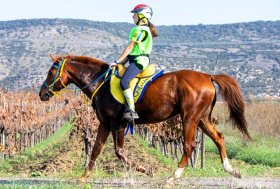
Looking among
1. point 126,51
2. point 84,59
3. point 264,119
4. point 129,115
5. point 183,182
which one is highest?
point 126,51

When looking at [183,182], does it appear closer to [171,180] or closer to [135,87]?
[171,180]

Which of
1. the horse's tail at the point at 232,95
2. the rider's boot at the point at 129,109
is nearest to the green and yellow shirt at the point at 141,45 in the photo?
the rider's boot at the point at 129,109

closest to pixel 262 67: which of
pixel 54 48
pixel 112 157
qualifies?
pixel 54 48

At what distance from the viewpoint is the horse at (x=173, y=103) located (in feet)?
35.0

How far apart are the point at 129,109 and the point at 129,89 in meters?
0.35

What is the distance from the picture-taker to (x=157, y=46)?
440 ft

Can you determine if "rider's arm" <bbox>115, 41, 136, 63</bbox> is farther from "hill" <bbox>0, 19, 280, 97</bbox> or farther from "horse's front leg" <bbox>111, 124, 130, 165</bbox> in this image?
"hill" <bbox>0, 19, 280, 97</bbox>

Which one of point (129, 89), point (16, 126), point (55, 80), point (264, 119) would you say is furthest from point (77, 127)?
point (264, 119)

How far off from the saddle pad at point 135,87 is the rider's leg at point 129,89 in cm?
11

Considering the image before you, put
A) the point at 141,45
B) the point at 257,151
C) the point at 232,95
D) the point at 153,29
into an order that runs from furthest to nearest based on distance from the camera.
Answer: the point at 257,151, the point at 232,95, the point at 153,29, the point at 141,45

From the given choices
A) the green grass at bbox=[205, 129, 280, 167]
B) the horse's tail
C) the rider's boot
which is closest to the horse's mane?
the rider's boot

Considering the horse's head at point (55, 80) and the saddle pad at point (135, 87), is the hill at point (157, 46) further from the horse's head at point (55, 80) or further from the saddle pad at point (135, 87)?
the saddle pad at point (135, 87)

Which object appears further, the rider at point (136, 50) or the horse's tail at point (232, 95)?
the horse's tail at point (232, 95)

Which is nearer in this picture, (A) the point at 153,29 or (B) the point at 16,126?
(A) the point at 153,29
